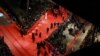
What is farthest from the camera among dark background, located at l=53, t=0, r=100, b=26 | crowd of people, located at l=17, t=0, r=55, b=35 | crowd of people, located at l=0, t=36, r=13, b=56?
crowd of people, located at l=17, t=0, r=55, b=35

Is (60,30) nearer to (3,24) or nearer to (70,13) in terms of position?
(70,13)

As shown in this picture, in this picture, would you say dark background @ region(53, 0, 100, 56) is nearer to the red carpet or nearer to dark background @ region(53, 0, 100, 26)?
dark background @ region(53, 0, 100, 26)

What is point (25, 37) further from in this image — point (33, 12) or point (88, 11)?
point (88, 11)

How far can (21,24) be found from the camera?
5605 mm

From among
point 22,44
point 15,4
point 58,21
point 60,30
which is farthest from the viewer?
point 15,4

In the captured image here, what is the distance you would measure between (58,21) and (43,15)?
0.51 m

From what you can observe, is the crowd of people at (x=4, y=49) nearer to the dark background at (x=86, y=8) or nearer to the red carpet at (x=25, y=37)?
the red carpet at (x=25, y=37)

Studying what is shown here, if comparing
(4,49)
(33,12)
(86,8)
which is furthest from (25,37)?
(86,8)

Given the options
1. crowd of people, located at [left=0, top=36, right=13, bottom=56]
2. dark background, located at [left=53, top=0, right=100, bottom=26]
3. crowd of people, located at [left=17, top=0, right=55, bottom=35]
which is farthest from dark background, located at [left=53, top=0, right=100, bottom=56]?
crowd of people, located at [left=0, top=36, right=13, bottom=56]

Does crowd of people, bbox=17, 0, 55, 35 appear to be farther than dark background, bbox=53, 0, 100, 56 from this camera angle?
Yes

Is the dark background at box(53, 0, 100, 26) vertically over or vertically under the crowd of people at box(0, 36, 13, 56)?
over

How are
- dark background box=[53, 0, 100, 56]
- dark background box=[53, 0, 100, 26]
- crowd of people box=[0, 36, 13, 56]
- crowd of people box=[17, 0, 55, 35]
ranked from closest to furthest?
1. crowd of people box=[0, 36, 13, 56]
2. dark background box=[53, 0, 100, 56]
3. dark background box=[53, 0, 100, 26]
4. crowd of people box=[17, 0, 55, 35]

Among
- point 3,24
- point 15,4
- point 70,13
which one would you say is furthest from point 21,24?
point 70,13

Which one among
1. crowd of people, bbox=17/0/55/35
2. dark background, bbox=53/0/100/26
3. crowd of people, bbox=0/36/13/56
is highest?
dark background, bbox=53/0/100/26
